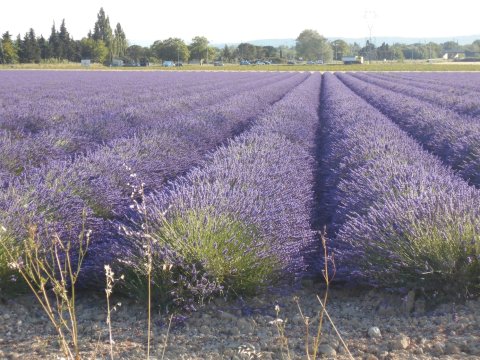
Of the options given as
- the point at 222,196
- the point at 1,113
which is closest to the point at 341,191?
the point at 222,196

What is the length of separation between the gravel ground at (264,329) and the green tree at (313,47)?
138m

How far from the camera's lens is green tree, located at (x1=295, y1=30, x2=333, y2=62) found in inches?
5413

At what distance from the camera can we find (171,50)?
10206 centimetres

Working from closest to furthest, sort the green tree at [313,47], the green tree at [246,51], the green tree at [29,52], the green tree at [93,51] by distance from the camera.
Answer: the green tree at [29,52], the green tree at [93,51], the green tree at [246,51], the green tree at [313,47]

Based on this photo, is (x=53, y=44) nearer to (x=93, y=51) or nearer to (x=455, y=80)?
(x=93, y=51)

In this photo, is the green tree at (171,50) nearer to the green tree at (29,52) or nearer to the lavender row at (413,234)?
the green tree at (29,52)

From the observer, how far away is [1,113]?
9016 millimetres

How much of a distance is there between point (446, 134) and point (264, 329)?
5421 mm

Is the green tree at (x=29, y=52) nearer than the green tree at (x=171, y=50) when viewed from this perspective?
Yes

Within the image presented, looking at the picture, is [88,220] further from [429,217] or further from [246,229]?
[429,217]

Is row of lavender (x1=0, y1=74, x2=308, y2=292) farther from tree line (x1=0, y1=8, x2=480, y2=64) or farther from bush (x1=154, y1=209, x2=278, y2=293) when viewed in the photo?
tree line (x1=0, y1=8, x2=480, y2=64)

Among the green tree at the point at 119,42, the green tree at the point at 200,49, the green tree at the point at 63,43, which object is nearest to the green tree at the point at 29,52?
the green tree at the point at 63,43

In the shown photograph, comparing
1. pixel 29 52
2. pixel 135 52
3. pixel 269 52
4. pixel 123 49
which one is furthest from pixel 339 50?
pixel 29 52

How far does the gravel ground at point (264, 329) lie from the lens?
7.83 feet
